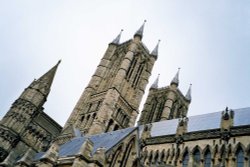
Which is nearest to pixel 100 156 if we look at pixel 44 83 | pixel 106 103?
pixel 44 83

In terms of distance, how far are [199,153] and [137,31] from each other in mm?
29046

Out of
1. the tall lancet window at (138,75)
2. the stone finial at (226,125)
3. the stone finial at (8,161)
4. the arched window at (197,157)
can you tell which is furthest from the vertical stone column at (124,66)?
the stone finial at (226,125)

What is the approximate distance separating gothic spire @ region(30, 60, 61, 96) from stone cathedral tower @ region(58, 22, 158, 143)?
5433mm

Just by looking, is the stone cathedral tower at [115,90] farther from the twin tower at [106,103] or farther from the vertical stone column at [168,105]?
the vertical stone column at [168,105]

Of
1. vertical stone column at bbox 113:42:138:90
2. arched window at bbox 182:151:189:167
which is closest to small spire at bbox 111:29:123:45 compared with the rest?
vertical stone column at bbox 113:42:138:90

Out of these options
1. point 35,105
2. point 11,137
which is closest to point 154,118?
point 35,105

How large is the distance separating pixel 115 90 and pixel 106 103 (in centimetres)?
268

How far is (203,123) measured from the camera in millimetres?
30969

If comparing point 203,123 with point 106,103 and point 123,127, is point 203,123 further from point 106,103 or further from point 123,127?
point 123,127

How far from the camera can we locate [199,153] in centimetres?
2684

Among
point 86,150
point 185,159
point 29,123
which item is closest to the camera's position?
point 86,150

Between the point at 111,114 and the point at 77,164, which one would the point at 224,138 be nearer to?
the point at 77,164

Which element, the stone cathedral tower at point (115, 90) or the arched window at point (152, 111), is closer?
the stone cathedral tower at point (115, 90)

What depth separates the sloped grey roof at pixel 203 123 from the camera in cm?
2805
